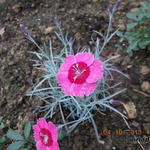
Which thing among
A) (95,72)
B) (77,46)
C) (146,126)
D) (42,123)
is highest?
(95,72)

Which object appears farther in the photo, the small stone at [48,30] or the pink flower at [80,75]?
the small stone at [48,30]

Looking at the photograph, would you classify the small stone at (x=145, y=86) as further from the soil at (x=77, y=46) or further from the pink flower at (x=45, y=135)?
the pink flower at (x=45, y=135)

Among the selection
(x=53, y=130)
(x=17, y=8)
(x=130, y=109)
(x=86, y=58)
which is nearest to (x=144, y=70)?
(x=130, y=109)

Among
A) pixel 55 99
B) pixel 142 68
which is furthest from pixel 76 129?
pixel 142 68

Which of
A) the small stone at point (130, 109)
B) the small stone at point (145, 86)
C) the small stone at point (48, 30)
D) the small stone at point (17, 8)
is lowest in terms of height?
the small stone at point (130, 109)

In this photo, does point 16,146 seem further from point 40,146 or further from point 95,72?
point 95,72

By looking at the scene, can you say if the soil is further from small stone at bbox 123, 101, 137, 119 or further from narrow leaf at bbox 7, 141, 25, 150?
narrow leaf at bbox 7, 141, 25, 150

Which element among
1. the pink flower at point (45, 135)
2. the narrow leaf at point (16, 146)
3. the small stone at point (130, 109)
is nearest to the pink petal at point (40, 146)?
the pink flower at point (45, 135)
